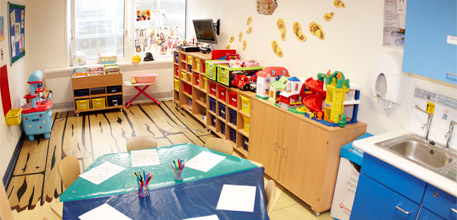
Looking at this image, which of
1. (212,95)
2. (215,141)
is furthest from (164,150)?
(212,95)

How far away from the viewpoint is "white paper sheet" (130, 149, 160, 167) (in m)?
2.79

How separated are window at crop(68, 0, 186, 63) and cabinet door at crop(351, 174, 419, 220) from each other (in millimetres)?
5583

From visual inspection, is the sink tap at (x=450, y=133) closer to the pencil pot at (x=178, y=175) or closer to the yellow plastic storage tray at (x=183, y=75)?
the pencil pot at (x=178, y=175)

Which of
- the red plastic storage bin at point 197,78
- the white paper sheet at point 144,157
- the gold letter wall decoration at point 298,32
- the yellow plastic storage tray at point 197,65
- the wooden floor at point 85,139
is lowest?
the wooden floor at point 85,139

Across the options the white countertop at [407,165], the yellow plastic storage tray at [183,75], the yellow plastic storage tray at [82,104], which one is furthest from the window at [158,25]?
the white countertop at [407,165]

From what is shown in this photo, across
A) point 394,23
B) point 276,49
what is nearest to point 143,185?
point 394,23

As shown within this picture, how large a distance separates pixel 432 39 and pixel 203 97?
417 centimetres

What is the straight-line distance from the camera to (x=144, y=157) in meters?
2.90

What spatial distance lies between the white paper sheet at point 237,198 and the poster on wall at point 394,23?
1.77 metres

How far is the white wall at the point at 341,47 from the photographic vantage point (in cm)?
302

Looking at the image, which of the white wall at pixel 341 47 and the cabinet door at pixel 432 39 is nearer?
the cabinet door at pixel 432 39

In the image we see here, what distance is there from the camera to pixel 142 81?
6.69 metres

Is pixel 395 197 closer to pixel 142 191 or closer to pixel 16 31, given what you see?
pixel 142 191

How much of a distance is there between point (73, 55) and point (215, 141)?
4.51 metres
